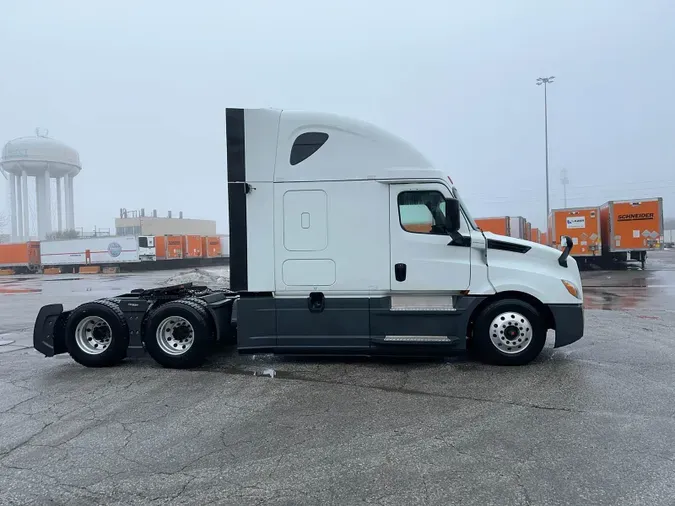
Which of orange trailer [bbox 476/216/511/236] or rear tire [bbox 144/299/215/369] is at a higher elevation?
orange trailer [bbox 476/216/511/236]

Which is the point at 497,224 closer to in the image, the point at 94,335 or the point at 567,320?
the point at 567,320

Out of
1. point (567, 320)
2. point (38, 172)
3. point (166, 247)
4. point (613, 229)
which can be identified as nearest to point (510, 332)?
point (567, 320)

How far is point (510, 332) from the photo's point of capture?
6.30 meters

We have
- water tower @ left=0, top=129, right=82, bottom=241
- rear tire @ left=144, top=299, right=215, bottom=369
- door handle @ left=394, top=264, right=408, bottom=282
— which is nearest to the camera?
door handle @ left=394, top=264, right=408, bottom=282

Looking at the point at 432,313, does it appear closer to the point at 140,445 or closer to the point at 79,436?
the point at 140,445

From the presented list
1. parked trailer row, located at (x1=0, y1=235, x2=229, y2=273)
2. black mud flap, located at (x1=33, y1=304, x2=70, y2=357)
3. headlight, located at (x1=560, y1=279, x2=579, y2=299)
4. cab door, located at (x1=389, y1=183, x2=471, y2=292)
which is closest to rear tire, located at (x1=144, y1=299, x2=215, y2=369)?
black mud flap, located at (x1=33, y1=304, x2=70, y2=357)

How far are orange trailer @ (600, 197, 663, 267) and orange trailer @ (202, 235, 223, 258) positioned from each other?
33.0 m

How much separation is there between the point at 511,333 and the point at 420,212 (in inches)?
78.3

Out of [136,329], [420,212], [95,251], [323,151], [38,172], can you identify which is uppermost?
[38,172]

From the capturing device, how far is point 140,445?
423 centimetres

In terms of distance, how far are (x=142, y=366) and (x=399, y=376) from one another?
12.3 ft

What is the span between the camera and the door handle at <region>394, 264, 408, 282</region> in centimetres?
639

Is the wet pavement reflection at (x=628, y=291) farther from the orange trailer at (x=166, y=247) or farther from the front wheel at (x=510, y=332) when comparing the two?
the orange trailer at (x=166, y=247)

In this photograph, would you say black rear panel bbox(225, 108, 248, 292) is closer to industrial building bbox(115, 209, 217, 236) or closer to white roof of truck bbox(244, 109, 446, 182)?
white roof of truck bbox(244, 109, 446, 182)
